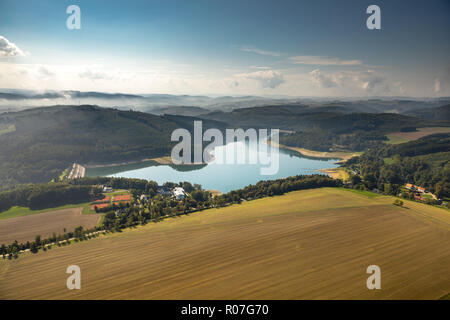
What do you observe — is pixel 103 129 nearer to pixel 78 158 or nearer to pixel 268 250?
pixel 78 158

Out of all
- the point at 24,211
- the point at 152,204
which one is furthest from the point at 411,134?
the point at 24,211

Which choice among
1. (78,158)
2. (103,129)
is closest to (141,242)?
(78,158)

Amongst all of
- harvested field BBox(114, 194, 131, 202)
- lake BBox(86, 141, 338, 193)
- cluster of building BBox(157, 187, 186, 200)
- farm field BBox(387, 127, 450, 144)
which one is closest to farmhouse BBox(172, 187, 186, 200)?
cluster of building BBox(157, 187, 186, 200)

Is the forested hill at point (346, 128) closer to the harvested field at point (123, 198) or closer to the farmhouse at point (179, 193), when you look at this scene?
the farmhouse at point (179, 193)

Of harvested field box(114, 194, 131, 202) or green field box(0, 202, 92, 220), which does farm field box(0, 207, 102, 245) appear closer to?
green field box(0, 202, 92, 220)

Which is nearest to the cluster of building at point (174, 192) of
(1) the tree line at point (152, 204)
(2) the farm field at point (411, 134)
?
(1) the tree line at point (152, 204)

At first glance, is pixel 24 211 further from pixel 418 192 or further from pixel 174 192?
pixel 418 192
